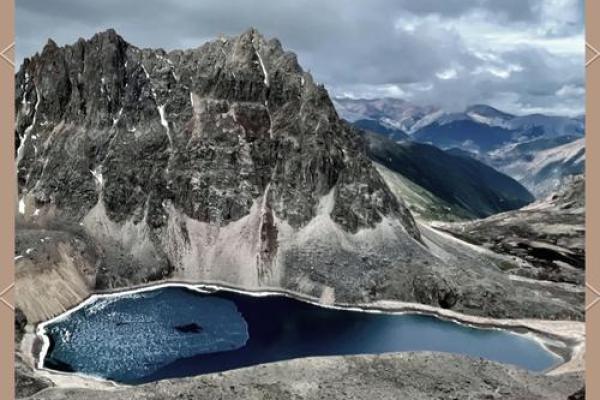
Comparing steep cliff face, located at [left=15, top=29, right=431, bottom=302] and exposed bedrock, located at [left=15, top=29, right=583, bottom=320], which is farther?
steep cliff face, located at [left=15, top=29, right=431, bottom=302]

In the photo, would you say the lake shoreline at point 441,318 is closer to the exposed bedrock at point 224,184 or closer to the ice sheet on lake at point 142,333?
the exposed bedrock at point 224,184

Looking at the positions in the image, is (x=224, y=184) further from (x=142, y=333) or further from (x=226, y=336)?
(x=142, y=333)

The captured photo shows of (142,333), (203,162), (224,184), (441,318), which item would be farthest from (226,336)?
(203,162)

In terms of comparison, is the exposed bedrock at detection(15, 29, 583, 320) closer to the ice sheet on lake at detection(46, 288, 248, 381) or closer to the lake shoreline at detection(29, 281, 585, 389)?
the lake shoreline at detection(29, 281, 585, 389)

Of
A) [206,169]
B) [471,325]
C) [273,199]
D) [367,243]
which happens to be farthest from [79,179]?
[471,325]

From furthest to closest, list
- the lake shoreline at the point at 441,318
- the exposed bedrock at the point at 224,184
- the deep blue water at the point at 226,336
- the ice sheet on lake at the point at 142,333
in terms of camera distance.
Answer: the exposed bedrock at the point at 224,184 < the lake shoreline at the point at 441,318 < the deep blue water at the point at 226,336 < the ice sheet on lake at the point at 142,333

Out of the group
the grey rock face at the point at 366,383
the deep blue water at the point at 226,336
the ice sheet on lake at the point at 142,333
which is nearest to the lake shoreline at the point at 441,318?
the deep blue water at the point at 226,336

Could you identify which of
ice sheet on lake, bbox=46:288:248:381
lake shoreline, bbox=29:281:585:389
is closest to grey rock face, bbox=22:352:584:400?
ice sheet on lake, bbox=46:288:248:381
